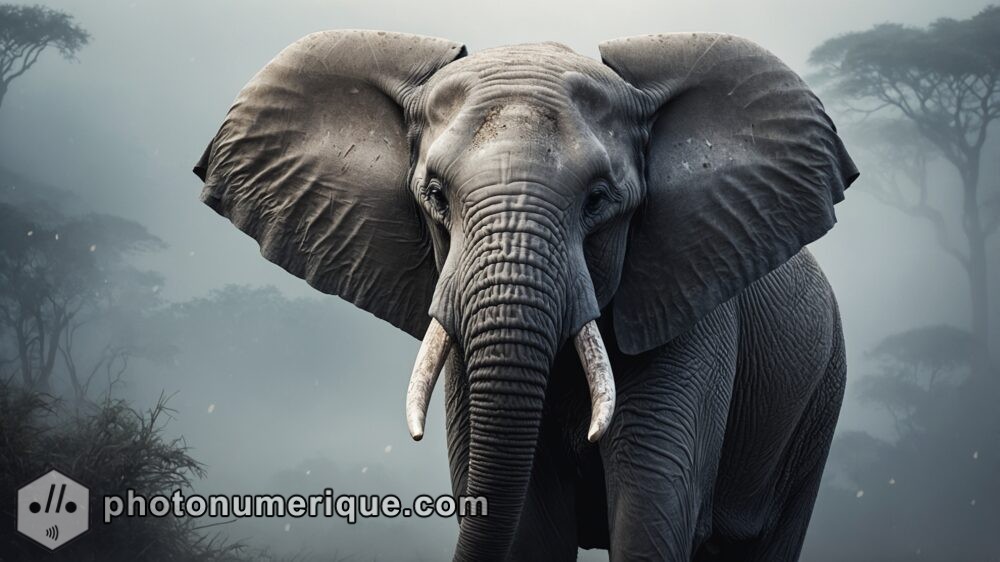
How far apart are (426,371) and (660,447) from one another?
3.44 ft

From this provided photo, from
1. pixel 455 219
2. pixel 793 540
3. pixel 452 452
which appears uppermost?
pixel 455 219

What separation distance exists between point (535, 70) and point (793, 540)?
135 inches

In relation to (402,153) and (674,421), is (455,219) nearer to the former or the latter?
(402,153)

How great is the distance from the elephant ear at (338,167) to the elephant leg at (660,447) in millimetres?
791

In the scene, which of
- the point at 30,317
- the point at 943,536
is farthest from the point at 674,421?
the point at 943,536

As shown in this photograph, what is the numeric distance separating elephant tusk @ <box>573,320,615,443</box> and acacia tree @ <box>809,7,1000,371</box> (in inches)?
1152

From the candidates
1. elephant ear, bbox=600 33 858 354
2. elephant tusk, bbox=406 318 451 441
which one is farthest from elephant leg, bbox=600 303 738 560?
elephant tusk, bbox=406 318 451 441

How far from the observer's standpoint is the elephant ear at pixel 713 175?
4.55 m

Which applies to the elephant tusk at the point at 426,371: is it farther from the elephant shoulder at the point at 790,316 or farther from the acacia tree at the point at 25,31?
the acacia tree at the point at 25,31

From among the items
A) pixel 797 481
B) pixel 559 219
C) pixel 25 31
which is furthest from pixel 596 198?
pixel 25 31

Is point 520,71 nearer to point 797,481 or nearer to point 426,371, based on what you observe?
point 426,371

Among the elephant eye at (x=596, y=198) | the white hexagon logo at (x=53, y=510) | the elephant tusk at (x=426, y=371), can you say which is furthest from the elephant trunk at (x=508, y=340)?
the white hexagon logo at (x=53, y=510)

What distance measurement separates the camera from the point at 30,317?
2530cm

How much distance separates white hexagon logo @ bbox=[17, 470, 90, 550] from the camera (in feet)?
33.6
